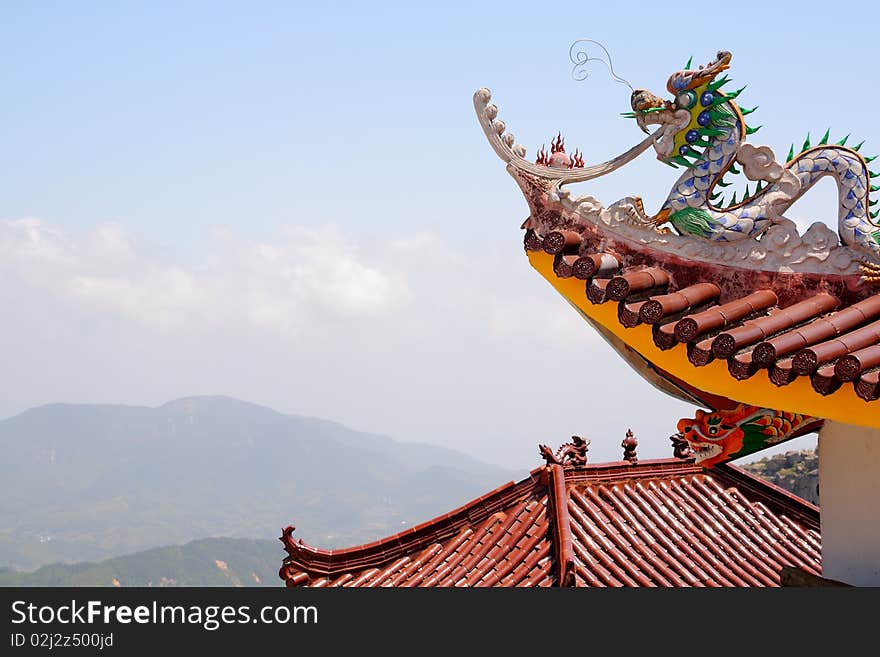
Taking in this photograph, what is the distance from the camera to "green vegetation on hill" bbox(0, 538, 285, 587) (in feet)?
492

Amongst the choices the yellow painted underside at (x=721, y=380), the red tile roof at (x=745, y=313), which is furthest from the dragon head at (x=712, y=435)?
the red tile roof at (x=745, y=313)

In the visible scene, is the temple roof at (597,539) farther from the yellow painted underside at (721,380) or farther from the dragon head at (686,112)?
the dragon head at (686,112)

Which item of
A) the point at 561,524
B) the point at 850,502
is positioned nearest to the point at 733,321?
the point at 850,502

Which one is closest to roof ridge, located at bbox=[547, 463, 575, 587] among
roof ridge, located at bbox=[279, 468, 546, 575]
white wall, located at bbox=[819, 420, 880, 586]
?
roof ridge, located at bbox=[279, 468, 546, 575]

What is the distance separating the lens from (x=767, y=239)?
5.23 metres

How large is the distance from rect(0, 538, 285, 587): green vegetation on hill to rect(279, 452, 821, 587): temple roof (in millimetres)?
142910

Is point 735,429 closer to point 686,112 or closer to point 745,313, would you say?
point 745,313

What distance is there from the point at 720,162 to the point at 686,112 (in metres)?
0.30

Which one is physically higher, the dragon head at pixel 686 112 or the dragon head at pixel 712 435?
the dragon head at pixel 686 112

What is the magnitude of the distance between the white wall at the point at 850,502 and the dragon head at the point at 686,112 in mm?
1750

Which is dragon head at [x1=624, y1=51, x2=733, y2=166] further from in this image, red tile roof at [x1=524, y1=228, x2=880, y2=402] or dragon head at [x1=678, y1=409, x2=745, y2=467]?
dragon head at [x1=678, y1=409, x2=745, y2=467]

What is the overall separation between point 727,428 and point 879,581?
1.23 metres

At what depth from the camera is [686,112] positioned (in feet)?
17.6

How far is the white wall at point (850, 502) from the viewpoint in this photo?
5.69m
